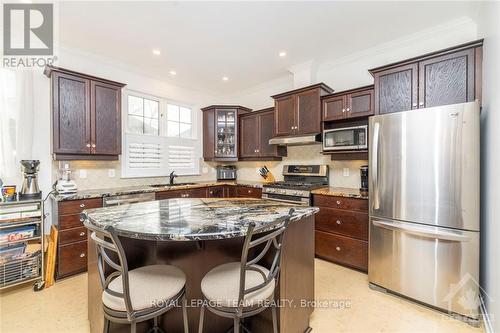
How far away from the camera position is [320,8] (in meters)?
2.38

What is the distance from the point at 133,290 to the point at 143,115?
350 cm

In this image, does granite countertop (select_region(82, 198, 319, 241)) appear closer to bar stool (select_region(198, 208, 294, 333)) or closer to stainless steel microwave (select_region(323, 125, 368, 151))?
bar stool (select_region(198, 208, 294, 333))

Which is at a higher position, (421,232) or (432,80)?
(432,80)

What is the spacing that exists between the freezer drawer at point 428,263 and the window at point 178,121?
12.3ft

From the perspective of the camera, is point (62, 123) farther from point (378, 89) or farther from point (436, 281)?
point (436, 281)

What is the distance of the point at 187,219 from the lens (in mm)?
1482

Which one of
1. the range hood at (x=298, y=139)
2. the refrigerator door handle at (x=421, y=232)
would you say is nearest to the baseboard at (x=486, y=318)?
the refrigerator door handle at (x=421, y=232)

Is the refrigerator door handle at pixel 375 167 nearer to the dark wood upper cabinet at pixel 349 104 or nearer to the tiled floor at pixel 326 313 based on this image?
the dark wood upper cabinet at pixel 349 104

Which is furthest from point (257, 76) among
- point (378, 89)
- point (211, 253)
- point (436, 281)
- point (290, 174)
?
point (436, 281)

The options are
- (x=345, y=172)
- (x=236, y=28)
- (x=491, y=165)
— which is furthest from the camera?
(x=345, y=172)

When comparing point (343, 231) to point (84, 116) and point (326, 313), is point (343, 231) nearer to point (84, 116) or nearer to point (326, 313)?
point (326, 313)

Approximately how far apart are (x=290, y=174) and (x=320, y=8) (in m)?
2.51

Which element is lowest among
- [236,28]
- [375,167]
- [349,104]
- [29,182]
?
[29,182]

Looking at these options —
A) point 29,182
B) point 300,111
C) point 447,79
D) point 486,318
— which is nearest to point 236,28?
point 300,111
